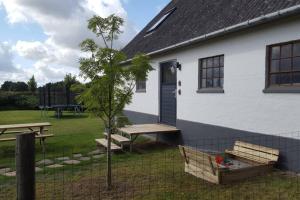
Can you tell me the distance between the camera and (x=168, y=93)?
12688 mm

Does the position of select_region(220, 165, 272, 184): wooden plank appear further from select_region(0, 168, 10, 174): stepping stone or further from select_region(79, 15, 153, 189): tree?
select_region(0, 168, 10, 174): stepping stone

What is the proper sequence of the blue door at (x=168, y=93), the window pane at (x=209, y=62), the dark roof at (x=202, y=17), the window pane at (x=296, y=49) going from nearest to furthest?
the window pane at (x=296, y=49), the dark roof at (x=202, y=17), the window pane at (x=209, y=62), the blue door at (x=168, y=93)

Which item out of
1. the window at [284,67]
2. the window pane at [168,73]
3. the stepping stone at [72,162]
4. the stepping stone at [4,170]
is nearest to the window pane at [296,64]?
the window at [284,67]

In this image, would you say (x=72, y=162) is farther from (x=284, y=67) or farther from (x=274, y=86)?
(x=284, y=67)

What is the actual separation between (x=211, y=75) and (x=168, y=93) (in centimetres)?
307

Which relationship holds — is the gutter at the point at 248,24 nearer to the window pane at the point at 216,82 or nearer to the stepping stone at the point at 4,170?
the window pane at the point at 216,82

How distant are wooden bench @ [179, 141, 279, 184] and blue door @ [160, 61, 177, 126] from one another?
14.0 ft

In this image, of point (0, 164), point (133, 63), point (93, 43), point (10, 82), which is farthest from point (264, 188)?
point (10, 82)

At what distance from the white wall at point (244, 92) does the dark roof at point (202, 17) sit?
0.39 m

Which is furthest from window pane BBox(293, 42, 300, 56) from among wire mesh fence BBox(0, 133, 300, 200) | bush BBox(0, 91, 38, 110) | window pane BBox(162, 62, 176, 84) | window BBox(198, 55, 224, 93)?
bush BBox(0, 91, 38, 110)

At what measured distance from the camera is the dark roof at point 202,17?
7.90 metres

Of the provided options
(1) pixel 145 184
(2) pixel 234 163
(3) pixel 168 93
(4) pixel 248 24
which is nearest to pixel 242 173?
(2) pixel 234 163

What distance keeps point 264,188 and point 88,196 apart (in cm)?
317

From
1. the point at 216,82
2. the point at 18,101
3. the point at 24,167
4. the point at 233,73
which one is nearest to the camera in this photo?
the point at 24,167
